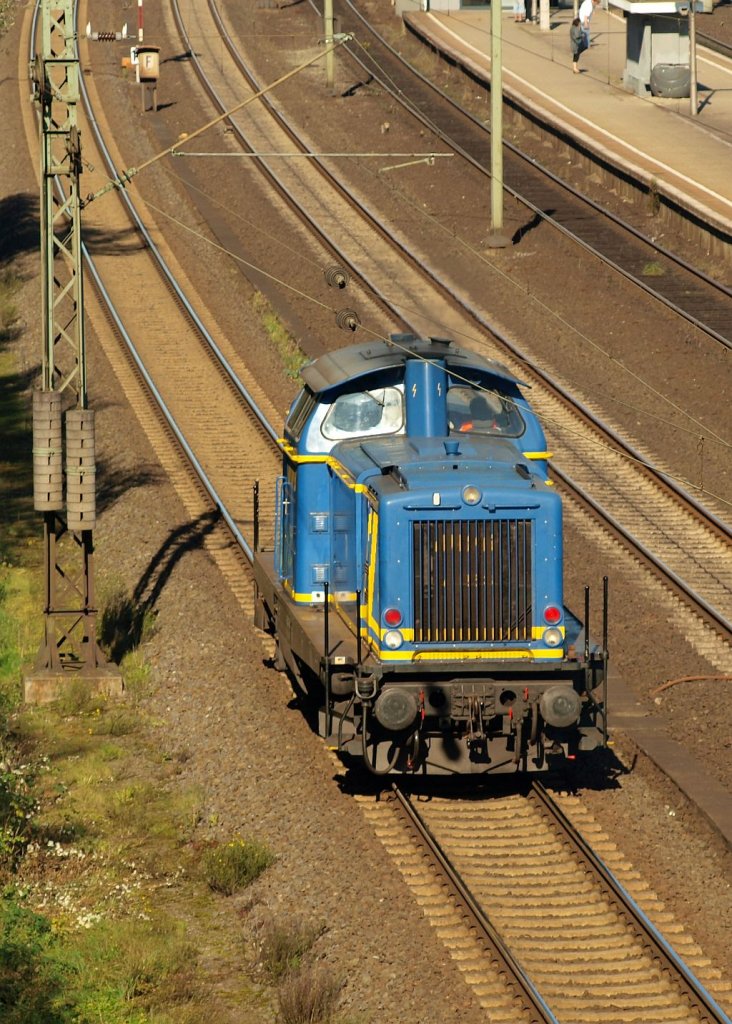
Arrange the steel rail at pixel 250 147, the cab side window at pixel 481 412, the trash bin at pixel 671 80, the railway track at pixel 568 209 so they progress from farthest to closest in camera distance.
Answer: the trash bin at pixel 671 80
the steel rail at pixel 250 147
the railway track at pixel 568 209
the cab side window at pixel 481 412

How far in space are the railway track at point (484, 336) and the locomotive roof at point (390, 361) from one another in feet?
17.9

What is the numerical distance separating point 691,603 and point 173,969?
10393 millimetres

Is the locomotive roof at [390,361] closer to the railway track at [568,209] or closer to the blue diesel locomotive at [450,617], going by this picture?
the blue diesel locomotive at [450,617]

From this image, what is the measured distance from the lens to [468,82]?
49062mm

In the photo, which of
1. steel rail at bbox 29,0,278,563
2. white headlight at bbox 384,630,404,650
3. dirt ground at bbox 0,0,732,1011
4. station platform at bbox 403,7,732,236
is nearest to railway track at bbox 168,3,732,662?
dirt ground at bbox 0,0,732,1011

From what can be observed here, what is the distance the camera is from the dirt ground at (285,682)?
1245 centimetres

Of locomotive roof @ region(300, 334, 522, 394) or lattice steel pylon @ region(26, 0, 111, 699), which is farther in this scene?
lattice steel pylon @ region(26, 0, 111, 699)

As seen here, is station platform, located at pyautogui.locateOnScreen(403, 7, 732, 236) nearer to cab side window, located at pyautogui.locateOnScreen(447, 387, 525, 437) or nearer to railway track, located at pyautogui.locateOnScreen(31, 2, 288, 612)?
railway track, located at pyautogui.locateOnScreen(31, 2, 288, 612)

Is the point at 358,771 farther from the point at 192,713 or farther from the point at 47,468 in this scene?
the point at 47,468

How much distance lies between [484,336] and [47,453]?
1435 centimetres

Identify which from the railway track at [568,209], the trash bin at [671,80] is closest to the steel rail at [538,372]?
the railway track at [568,209]

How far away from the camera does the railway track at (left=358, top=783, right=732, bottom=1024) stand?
11.2 m

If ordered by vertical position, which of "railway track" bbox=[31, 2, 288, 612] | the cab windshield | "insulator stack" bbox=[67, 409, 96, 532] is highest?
the cab windshield

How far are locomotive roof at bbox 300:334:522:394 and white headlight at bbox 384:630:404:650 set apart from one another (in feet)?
8.88
